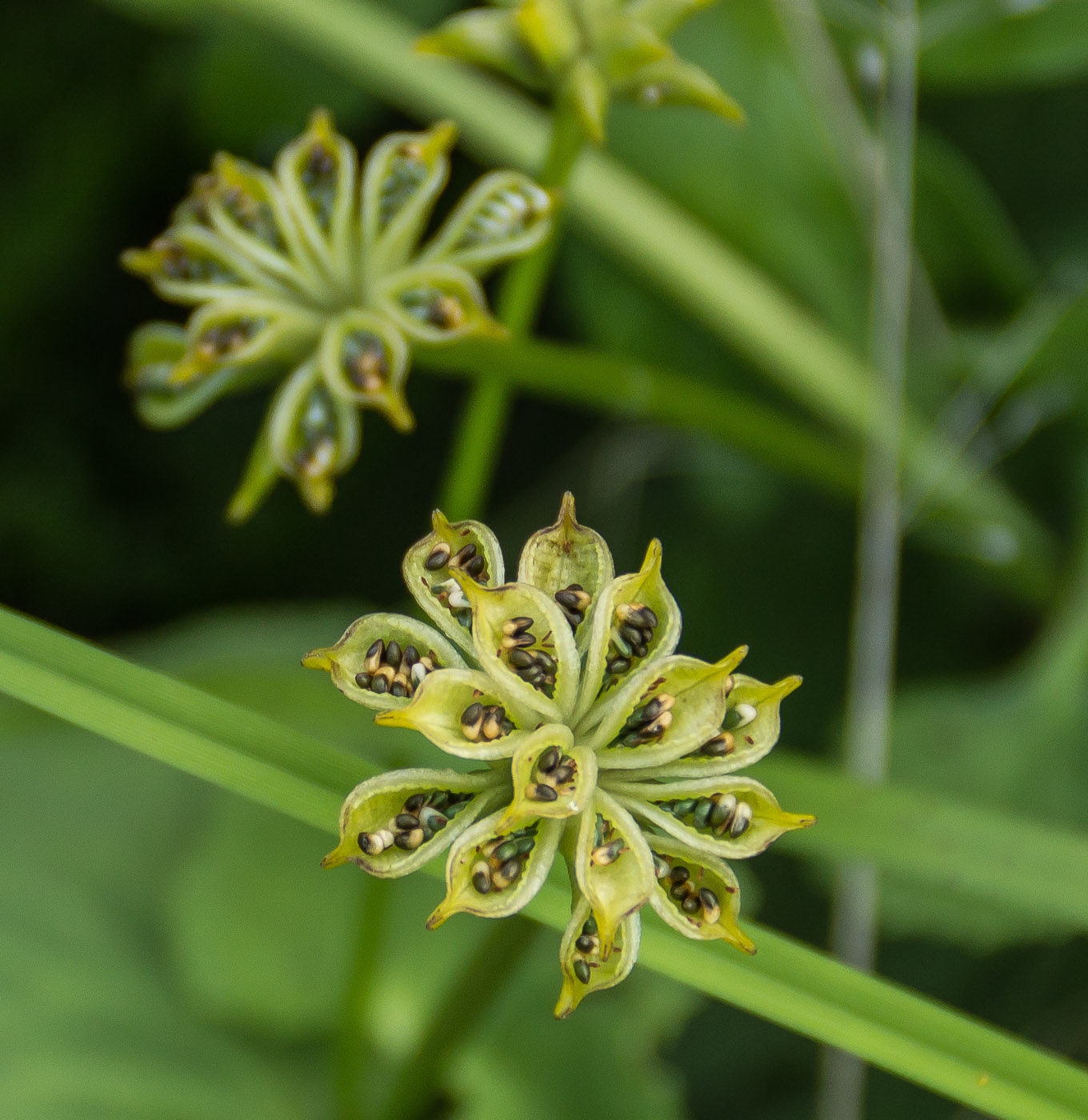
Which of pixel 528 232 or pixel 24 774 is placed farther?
pixel 24 774

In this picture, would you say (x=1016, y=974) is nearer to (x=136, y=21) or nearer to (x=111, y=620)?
(x=111, y=620)

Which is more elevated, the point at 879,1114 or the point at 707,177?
the point at 707,177

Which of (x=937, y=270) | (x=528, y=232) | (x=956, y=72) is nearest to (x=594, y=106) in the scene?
(x=528, y=232)

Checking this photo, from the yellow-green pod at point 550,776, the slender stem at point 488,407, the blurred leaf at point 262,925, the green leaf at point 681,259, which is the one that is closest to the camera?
the yellow-green pod at point 550,776

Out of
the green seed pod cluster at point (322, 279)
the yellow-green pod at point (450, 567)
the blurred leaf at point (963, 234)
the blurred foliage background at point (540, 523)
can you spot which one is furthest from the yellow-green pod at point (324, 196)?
the blurred leaf at point (963, 234)

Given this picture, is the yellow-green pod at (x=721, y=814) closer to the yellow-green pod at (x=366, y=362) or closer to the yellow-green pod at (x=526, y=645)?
the yellow-green pod at (x=526, y=645)

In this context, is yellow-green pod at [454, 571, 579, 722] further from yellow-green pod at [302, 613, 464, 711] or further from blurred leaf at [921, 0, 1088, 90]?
blurred leaf at [921, 0, 1088, 90]

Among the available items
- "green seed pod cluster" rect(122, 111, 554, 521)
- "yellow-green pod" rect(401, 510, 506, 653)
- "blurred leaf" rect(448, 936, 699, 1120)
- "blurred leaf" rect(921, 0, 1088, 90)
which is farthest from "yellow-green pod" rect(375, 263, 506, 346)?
"blurred leaf" rect(921, 0, 1088, 90)
